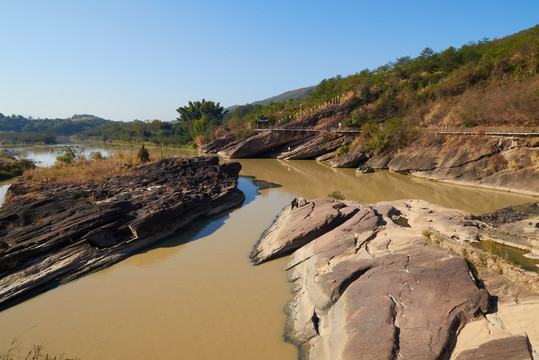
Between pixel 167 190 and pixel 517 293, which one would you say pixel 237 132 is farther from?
pixel 517 293

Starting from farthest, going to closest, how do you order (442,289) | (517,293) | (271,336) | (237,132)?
(237,132)
(271,336)
(442,289)
(517,293)

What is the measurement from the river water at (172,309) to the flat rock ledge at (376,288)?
680 mm

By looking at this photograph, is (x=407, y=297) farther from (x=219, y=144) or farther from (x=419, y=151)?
(x=219, y=144)

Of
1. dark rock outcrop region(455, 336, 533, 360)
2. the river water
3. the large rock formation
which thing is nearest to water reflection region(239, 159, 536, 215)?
the large rock formation

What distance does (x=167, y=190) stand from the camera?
15.1m

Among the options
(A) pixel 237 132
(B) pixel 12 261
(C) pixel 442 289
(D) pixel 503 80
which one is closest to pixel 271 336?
(C) pixel 442 289

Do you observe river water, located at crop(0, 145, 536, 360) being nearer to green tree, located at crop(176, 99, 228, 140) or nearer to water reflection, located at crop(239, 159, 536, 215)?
water reflection, located at crop(239, 159, 536, 215)

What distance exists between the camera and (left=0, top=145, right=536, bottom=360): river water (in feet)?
19.0

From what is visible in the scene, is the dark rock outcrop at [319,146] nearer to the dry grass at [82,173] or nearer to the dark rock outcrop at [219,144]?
the dark rock outcrop at [219,144]

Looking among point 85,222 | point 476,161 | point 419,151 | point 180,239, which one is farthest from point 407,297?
point 419,151

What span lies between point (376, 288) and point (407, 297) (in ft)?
2.04

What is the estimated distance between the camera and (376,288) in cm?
593

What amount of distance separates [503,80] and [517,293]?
2821 cm

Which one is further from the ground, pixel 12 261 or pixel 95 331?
pixel 12 261
